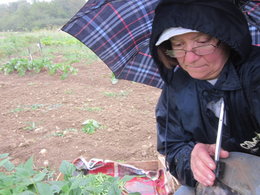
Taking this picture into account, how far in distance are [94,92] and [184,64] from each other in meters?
3.96

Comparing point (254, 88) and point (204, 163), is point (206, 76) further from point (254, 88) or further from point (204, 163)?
point (204, 163)

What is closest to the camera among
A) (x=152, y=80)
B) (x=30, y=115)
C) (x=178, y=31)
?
(x=178, y=31)

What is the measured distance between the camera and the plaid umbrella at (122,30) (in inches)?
59.4

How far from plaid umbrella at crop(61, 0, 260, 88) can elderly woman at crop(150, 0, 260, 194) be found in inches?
10.1

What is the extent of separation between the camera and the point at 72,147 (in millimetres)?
3182

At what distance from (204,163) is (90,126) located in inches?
102

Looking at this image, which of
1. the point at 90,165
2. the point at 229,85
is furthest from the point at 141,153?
the point at 229,85

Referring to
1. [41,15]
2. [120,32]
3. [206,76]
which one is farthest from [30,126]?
[41,15]

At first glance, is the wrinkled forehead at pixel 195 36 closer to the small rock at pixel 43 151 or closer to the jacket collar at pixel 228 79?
the jacket collar at pixel 228 79

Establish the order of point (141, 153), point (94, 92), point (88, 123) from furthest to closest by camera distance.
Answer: point (94, 92) → point (88, 123) → point (141, 153)

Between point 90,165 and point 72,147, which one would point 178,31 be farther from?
point 72,147

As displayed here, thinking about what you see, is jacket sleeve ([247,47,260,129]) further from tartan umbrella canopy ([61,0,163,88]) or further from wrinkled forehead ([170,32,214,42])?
tartan umbrella canopy ([61,0,163,88])

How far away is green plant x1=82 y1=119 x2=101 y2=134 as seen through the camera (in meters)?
3.55

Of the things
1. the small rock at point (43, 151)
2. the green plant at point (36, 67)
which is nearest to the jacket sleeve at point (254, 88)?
the small rock at point (43, 151)
